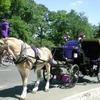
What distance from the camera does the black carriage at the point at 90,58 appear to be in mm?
17438

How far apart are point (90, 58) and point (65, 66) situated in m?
1.97

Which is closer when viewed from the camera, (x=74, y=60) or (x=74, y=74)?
(x=74, y=74)

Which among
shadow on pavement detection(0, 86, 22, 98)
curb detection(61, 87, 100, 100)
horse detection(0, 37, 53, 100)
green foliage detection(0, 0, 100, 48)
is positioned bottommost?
curb detection(61, 87, 100, 100)

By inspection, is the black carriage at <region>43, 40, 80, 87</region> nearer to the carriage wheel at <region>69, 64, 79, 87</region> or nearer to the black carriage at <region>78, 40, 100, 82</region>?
the carriage wheel at <region>69, 64, 79, 87</region>

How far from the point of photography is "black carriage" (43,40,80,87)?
15961 mm

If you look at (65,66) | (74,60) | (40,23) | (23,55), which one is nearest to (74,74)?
(65,66)

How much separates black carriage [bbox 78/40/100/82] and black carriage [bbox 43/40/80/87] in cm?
83

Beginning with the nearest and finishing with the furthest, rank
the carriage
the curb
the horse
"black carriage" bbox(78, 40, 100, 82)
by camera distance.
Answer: the horse
the curb
the carriage
"black carriage" bbox(78, 40, 100, 82)

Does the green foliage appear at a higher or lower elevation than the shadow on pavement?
higher

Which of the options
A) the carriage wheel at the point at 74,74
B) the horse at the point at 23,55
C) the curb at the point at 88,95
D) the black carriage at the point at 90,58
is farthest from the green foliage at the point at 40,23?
the horse at the point at 23,55

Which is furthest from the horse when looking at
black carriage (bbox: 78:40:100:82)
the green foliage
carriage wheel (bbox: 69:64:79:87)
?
the green foliage

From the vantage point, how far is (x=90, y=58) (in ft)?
58.4

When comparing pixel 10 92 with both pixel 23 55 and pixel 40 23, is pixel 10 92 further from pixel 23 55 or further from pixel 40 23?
pixel 40 23

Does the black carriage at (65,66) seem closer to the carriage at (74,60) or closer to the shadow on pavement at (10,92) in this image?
the carriage at (74,60)
